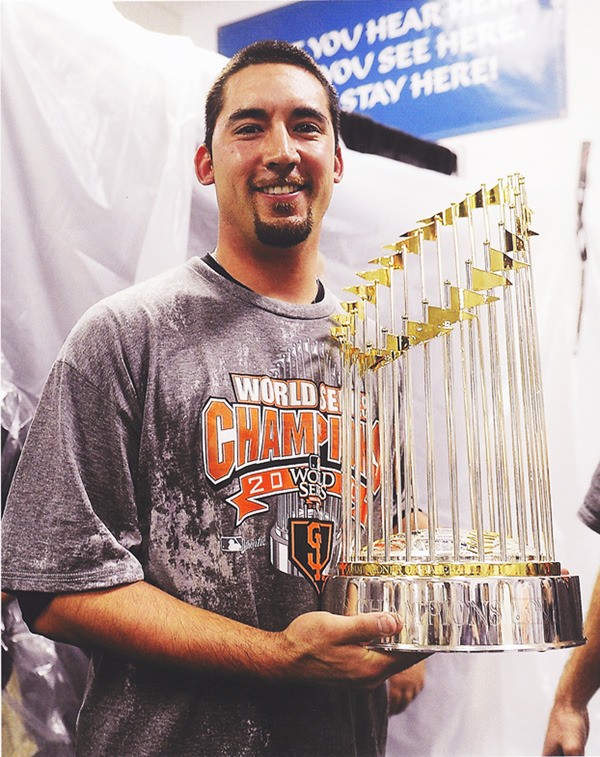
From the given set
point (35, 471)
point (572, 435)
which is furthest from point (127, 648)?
point (572, 435)

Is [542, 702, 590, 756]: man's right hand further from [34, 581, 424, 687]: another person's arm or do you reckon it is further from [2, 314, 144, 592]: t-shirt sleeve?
[2, 314, 144, 592]: t-shirt sleeve

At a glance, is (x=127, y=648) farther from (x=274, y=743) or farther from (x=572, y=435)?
(x=572, y=435)

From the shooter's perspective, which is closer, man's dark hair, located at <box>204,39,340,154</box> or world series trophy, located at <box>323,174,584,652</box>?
world series trophy, located at <box>323,174,584,652</box>

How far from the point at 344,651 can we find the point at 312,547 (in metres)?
0.18

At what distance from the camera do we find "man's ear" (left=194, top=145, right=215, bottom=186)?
3.07 ft

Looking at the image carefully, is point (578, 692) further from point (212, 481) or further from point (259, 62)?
point (259, 62)

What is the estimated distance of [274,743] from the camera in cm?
85

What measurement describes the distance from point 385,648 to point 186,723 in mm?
275

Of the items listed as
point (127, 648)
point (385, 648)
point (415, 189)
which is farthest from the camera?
point (415, 189)

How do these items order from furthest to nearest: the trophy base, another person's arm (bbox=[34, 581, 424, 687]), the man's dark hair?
the man's dark hair → another person's arm (bbox=[34, 581, 424, 687]) → the trophy base

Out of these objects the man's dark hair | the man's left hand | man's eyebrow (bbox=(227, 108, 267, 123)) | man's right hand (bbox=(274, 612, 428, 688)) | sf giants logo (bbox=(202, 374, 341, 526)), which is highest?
the man's dark hair

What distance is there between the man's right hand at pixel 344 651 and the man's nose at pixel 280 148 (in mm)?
448

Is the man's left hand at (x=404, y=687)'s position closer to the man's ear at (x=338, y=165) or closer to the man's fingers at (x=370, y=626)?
the man's fingers at (x=370, y=626)

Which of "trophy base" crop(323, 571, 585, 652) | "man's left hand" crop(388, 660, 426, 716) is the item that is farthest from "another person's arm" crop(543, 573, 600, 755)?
"trophy base" crop(323, 571, 585, 652)
